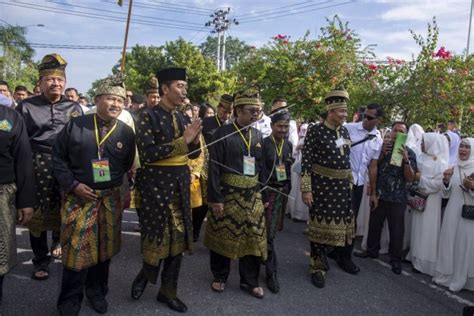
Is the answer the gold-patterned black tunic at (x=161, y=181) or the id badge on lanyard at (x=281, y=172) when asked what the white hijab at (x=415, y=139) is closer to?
the id badge on lanyard at (x=281, y=172)

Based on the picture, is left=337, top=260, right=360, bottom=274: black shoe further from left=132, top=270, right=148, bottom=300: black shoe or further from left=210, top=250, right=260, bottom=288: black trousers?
left=132, top=270, right=148, bottom=300: black shoe

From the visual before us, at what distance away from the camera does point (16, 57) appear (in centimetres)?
3003

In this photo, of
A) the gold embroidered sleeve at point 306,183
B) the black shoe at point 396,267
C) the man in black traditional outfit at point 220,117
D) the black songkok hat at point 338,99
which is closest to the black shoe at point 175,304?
the gold embroidered sleeve at point 306,183

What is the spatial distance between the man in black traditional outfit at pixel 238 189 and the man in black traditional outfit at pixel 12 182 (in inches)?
62.4

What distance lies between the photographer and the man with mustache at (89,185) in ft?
10.1

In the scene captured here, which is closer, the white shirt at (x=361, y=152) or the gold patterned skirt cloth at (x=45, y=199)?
the gold patterned skirt cloth at (x=45, y=199)

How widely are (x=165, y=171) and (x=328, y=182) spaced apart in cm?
198

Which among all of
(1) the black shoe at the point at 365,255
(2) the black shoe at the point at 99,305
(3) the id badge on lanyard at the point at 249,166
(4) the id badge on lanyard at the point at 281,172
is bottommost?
(1) the black shoe at the point at 365,255

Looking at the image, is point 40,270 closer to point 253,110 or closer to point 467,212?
point 253,110

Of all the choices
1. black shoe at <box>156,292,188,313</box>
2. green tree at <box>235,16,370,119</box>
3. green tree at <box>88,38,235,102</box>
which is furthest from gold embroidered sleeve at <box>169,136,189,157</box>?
green tree at <box>88,38,235,102</box>

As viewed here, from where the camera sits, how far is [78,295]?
315cm

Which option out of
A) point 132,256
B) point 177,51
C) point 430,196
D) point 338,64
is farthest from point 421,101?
point 177,51

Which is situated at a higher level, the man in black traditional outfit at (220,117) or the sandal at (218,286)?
the man in black traditional outfit at (220,117)

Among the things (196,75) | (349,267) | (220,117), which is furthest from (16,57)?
(349,267)
